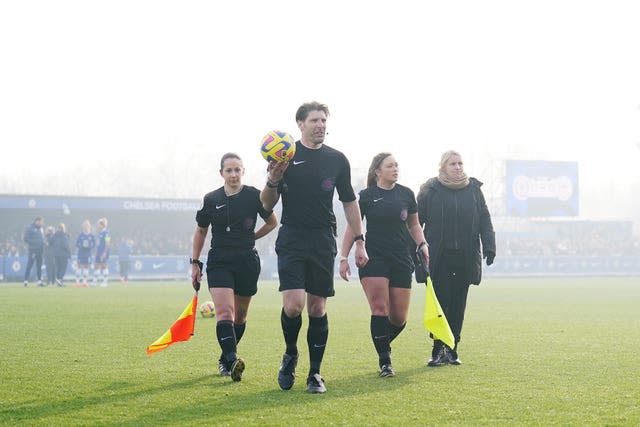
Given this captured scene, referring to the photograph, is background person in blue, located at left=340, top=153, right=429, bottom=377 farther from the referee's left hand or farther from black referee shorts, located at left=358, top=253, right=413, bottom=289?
the referee's left hand

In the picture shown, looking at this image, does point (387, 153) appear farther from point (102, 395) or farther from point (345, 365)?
point (102, 395)

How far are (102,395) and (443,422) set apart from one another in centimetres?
286

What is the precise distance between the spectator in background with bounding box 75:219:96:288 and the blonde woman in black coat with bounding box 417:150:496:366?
72.0ft

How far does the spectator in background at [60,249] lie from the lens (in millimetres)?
31438

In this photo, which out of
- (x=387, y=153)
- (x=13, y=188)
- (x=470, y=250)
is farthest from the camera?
(x=13, y=188)

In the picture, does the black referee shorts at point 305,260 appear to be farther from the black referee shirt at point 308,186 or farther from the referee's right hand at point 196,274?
the referee's right hand at point 196,274

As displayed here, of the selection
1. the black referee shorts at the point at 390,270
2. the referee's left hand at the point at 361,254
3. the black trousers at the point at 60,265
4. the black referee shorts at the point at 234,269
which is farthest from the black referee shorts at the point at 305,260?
the black trousers at the point at 60,265

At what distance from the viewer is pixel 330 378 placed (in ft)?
28.3

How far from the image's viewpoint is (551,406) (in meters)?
6.91

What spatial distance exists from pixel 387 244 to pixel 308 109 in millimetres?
1915

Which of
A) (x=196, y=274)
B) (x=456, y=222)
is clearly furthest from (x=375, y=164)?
(x=196, y=274)

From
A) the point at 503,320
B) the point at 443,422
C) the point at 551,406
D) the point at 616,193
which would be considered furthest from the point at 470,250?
the point at 616,193

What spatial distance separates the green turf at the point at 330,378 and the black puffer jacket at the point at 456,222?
1.12 m

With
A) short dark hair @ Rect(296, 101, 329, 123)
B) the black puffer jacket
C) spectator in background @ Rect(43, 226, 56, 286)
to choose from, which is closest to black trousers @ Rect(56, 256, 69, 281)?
spectator in background @ Rect(43, 226, 56, 286)
